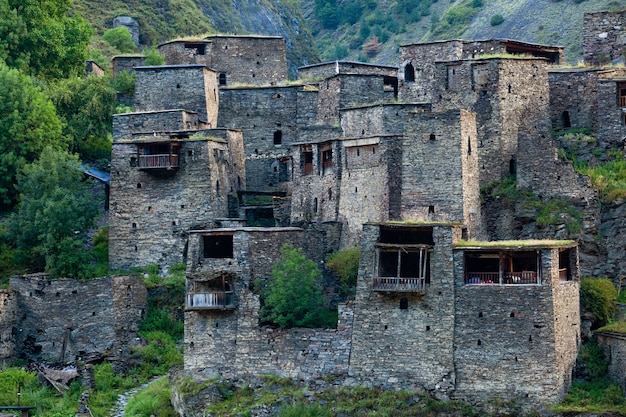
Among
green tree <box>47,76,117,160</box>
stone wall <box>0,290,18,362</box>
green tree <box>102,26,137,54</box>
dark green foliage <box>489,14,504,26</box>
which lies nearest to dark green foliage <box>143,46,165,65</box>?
green tree <box>47,76,117,160</box>

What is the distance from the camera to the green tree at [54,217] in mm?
70625

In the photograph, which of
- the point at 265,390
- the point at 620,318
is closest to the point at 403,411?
the point at 265,390

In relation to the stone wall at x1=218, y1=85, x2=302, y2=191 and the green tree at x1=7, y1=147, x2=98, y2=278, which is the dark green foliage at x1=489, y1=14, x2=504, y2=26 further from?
the green tree at x1=7, y1=147, x2=98, y2=278

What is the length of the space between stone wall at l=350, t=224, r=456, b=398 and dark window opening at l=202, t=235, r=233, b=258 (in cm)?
666

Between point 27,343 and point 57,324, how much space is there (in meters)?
1.52

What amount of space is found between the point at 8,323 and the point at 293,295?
492 inches

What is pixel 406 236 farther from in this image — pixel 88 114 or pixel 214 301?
pixel 88 114

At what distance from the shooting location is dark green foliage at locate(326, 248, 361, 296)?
6481 centimetres

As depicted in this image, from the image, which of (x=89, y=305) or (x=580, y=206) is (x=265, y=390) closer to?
(x=89, y=305)

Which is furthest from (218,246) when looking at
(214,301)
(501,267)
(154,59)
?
(154,59)

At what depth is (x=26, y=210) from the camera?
7231 centimetres

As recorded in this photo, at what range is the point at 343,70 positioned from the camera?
7838 cm

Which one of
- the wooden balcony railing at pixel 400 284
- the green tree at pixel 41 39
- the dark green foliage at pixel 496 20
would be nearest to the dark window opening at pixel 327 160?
the wooden balcony railing at pixel 400 284

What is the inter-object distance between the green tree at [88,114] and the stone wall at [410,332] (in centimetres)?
2256
